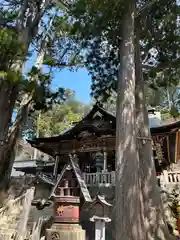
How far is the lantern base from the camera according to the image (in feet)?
18.7

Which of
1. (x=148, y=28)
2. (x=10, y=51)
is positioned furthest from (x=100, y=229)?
(x=148, y=28)

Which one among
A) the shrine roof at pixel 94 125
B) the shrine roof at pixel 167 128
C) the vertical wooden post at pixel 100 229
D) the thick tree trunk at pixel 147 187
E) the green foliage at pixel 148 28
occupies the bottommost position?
the vertical wooden post at pixel 100 229

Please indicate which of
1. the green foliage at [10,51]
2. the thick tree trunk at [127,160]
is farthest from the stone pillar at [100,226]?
the green foliage at [10,51]

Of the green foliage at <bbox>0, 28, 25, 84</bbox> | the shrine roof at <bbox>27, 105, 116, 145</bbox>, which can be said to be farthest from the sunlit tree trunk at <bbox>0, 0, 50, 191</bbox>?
the shrine roof at <bbox>27, 105, 116, 145</bbox>

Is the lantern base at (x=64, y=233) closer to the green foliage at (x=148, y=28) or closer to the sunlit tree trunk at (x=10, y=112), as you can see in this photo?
the sunlit tree trunk at (x=10, y=112)

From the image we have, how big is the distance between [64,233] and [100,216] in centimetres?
120

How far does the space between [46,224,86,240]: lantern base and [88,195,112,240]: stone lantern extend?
23.9 inches

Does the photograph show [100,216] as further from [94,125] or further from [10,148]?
[94,125]

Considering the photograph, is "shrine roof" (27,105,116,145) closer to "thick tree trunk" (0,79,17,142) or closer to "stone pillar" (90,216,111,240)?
"thick tree trunk" (0,79,17,142)

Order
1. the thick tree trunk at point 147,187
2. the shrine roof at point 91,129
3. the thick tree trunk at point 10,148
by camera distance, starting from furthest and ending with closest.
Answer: the shrine roof at point 91,129, the thick tree trunk at point 10,148, the thick tree trunk at point 147,187

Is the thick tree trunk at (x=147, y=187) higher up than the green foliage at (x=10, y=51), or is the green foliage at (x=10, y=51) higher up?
the green foliage at (x=10, y=51)

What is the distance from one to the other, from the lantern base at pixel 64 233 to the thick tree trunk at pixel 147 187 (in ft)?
5.41

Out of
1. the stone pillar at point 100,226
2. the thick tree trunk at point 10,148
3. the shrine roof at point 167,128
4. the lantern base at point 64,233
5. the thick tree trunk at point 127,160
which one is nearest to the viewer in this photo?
the thick tree trunk at point 127,160

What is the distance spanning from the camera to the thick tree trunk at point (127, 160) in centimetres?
445
